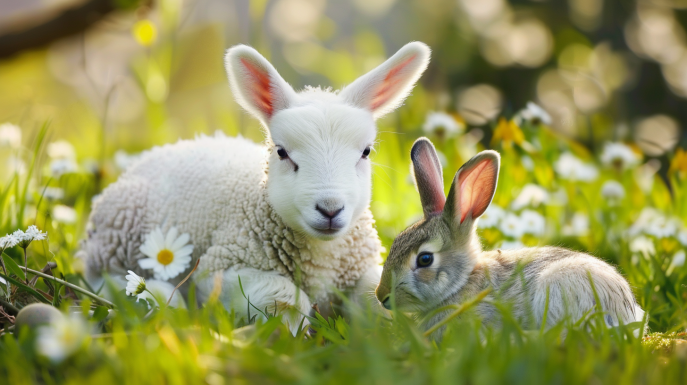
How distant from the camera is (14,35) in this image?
670 centimetres

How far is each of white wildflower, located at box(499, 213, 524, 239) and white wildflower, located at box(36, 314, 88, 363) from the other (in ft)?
9.29

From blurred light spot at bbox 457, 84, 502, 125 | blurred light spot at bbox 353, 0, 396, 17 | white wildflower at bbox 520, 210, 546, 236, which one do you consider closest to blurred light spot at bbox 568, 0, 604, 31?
blurred light spot at bbox 457, 84, 502, 125

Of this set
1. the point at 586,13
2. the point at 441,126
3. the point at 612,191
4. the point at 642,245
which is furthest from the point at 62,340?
the point at 586,13

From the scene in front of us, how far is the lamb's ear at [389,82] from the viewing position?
3.19 metres

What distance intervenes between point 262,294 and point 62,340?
48.7 inches

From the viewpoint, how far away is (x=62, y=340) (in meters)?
1.70

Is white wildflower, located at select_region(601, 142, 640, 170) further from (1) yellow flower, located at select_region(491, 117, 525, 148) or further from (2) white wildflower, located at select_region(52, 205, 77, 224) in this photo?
(2) white wildflower, located at select_region(52, 205, 77, 224)

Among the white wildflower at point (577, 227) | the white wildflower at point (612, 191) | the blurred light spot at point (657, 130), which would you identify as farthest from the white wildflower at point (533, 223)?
the blurred light spot at point (657, 130)

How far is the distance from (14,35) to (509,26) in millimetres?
6015

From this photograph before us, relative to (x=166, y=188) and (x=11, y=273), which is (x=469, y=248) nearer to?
(x=166, y=188)

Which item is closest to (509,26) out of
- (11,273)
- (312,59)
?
(312,59)

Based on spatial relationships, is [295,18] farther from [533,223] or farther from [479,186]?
[479,186]

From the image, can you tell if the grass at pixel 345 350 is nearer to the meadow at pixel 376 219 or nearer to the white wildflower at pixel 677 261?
the meadow at pixel 376 219

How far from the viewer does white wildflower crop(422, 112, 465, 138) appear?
190 inches
